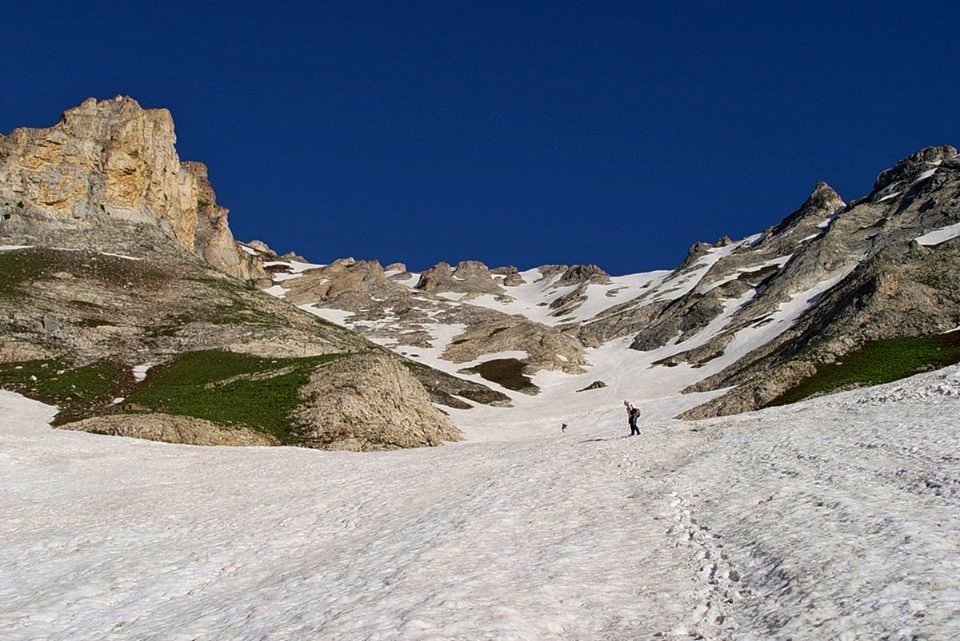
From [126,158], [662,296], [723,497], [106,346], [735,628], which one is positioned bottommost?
[735,628]

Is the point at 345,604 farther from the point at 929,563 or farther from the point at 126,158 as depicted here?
the point at 126,158

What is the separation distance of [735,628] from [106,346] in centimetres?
6920

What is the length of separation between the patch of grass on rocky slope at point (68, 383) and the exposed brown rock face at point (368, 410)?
16.4 meters

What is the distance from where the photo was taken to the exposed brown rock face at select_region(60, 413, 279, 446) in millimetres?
46125

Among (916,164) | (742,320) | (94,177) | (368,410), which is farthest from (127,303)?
(916,164)

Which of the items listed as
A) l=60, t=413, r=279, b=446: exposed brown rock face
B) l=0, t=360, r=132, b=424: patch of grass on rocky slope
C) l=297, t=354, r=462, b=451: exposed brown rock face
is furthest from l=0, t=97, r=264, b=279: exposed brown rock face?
l=297, t=354, r=462, b=451: exposed brown rock face

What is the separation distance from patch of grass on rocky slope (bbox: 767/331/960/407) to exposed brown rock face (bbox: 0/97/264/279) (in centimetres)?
9336

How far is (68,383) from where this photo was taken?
55.6 m

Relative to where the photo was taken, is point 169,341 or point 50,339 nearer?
point 50,339

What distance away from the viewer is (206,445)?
46.3 metres

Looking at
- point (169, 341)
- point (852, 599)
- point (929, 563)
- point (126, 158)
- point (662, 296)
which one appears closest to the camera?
point (852, 599)

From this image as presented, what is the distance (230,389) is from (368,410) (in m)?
12.7

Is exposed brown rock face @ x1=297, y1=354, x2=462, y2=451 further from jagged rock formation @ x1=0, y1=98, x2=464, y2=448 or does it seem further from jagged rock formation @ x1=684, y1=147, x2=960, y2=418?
jagged rock formation @ x1=684, y1=147, x2=960, y2=418

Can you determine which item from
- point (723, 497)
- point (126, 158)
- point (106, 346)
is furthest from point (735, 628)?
point (126, 158)
